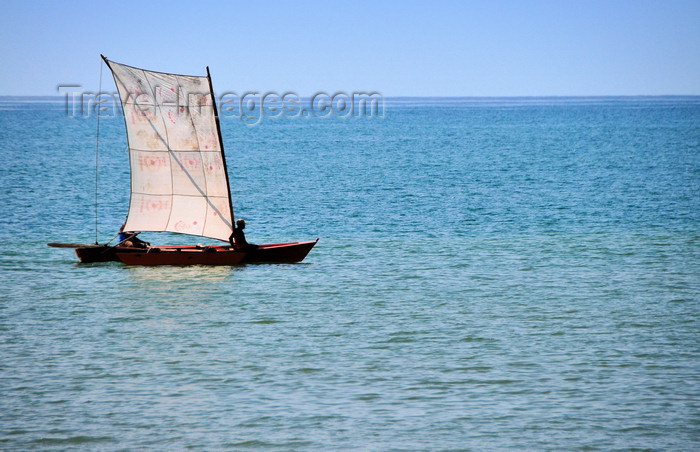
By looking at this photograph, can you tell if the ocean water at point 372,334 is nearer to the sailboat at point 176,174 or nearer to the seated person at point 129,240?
the sailboat at point 176,174

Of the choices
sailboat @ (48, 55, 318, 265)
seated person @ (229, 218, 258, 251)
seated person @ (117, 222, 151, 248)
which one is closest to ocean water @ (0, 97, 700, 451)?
sailboat @ (48, 55, 318, 265)

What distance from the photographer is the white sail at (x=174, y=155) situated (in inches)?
1486

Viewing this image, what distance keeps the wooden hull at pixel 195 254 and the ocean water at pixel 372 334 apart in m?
0.62

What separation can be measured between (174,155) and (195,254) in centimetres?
455

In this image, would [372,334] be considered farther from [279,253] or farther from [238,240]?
[279,253]

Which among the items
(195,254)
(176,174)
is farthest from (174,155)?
(195,254)

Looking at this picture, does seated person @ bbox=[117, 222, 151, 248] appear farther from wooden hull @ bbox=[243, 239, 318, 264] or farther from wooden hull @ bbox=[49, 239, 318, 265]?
wooden hull @ bbox=[243, 239, 318, 264]

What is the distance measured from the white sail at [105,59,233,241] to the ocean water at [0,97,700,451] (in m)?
2.47

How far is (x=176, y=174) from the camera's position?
3906 centimetres

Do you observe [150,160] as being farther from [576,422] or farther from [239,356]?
[576,422]

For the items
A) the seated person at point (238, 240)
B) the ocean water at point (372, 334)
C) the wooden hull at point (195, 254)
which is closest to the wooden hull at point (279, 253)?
the wooden hull at point (195, 254)

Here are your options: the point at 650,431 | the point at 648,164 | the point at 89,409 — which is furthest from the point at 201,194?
the point at 648,164

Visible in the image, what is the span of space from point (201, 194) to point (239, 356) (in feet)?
47.7

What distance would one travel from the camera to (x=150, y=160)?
39.0 m
